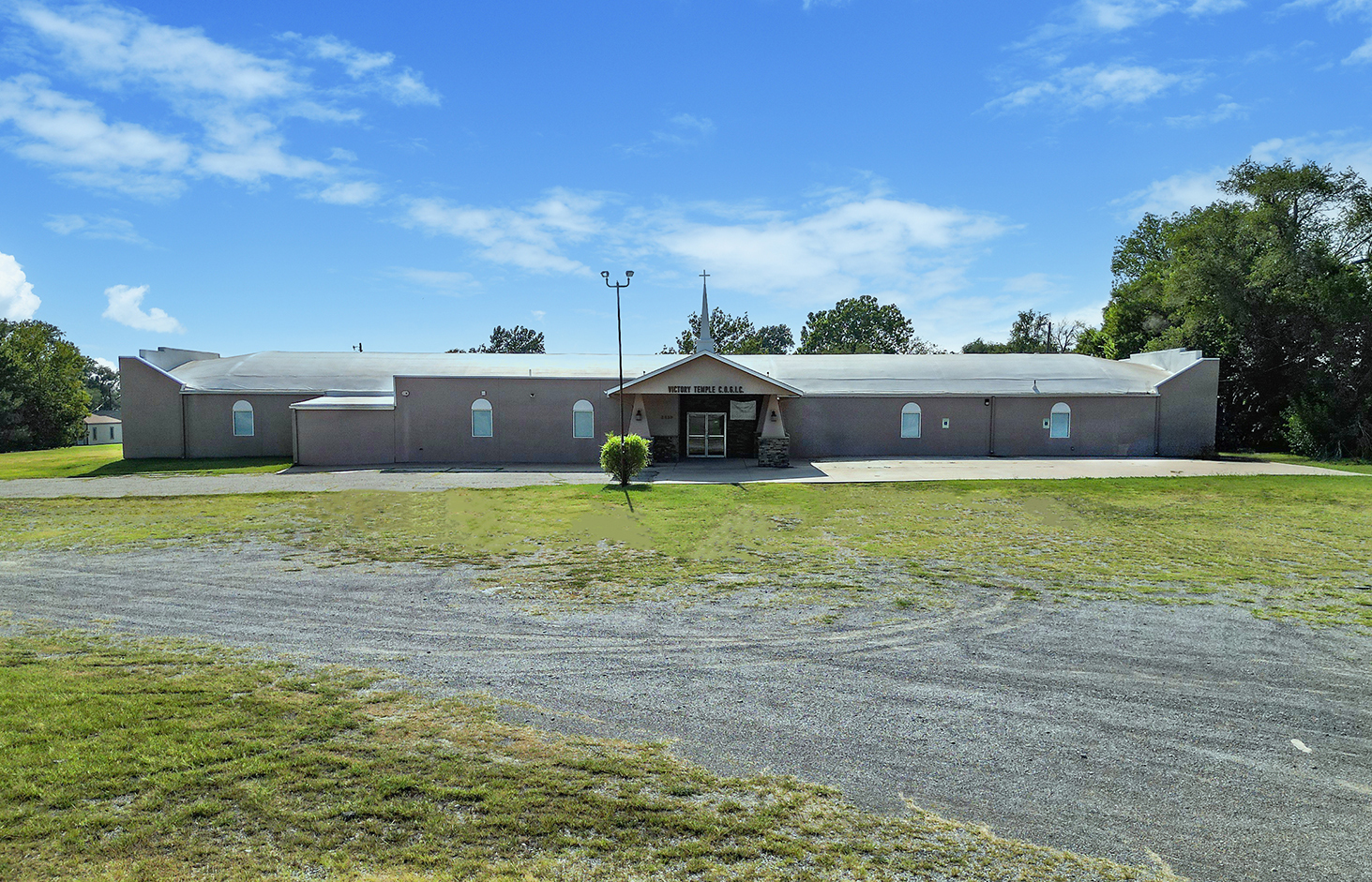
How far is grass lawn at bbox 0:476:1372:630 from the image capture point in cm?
1045

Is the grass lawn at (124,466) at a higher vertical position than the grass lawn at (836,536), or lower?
higher

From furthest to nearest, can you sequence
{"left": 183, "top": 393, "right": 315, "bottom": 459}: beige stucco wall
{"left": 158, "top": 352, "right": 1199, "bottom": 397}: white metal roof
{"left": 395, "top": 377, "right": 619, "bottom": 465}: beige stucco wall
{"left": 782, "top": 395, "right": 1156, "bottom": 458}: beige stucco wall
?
{"left": 158, "top": 352, "right": 1199, "bottom": 397}: white metal roof, {"left": 782, "top": 395, "right": 1156, "bottom": 458}: beige stucco wall, {"left": 183, "top": 393, "right": 315, "bottom": 459}: beige stucco wall, {"left": 395, "top": 377, "right": 619, "bottom": 465}: beige stucco wall

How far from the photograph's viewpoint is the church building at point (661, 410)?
94.1ft

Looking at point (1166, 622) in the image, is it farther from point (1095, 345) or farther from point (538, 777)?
point (1095, 345)

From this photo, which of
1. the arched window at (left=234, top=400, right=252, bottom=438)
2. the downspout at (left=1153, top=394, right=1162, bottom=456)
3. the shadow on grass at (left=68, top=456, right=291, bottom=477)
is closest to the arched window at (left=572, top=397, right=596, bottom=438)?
the shadow on grass at (left=68, top=456, right=291, bottom=477)

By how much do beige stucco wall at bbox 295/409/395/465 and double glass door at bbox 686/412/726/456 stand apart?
11.4 meters

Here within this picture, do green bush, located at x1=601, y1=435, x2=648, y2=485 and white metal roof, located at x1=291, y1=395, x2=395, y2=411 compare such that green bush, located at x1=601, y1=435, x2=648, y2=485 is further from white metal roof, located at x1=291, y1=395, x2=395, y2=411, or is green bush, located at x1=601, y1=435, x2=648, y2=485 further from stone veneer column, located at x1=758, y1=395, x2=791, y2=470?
white metal roof, located at x1=291, y1=395, x2=395, y2=411

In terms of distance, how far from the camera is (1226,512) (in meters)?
17.2

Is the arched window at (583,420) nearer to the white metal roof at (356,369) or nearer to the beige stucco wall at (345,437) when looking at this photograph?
the white metal roof at (356,369)

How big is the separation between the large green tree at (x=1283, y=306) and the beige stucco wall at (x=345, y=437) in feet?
117

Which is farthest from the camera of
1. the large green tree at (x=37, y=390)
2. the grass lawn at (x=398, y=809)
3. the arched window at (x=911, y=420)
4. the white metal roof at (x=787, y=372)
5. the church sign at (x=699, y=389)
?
the large green tree at (x=37, y=390)

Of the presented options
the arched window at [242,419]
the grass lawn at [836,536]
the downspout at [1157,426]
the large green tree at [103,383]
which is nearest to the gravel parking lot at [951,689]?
the grass lawn at [836,536]

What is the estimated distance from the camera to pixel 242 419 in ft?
101

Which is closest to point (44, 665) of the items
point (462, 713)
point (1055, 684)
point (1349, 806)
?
point (462, 713)
